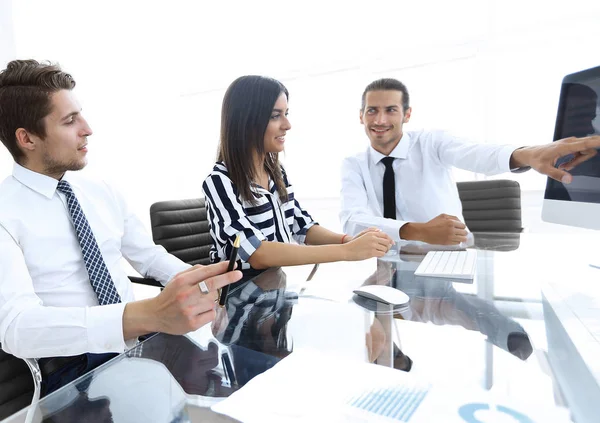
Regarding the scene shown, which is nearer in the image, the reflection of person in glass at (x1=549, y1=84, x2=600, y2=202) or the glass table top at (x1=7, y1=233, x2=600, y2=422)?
the glass table top at (x1=7, y1=233, x2=600, y2=422)

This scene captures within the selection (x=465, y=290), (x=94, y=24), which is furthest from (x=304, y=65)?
(x=465, y=290)

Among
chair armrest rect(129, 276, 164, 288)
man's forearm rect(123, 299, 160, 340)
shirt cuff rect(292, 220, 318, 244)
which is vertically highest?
man's forearm rect(123, 299, 160, 340)

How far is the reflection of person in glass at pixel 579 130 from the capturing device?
116 cm

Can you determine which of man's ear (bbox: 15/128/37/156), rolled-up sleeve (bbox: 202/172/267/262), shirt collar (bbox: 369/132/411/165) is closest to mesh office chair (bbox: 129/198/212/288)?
rolled-up sleeve (bbox: 202/172/267/262)

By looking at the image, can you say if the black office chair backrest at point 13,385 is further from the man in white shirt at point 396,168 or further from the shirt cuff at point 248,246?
the man in white shirt at point 396,168

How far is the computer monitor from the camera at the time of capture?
3.76 feet

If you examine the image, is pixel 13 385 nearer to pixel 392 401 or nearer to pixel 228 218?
pixel 228 218

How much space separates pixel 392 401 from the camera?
57cm

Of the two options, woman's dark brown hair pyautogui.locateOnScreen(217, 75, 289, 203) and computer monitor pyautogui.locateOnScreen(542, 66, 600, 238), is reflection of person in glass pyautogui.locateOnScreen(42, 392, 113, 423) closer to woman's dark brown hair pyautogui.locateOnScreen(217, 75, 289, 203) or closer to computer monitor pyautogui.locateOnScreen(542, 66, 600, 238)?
woman's dark brown hair pyautogui.locateOnScreen(217, 75, 289, 203)

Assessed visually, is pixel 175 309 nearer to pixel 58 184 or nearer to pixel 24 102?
pixel 58 184

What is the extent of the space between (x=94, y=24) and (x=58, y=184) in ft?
12.0

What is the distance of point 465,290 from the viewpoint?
1.10 metres

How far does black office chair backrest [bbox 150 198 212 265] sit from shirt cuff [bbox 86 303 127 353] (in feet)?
3.75

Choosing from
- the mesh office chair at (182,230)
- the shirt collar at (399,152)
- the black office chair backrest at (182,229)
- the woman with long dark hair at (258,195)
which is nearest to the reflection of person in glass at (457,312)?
the woman with long dark hair at (258,195)
